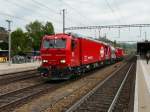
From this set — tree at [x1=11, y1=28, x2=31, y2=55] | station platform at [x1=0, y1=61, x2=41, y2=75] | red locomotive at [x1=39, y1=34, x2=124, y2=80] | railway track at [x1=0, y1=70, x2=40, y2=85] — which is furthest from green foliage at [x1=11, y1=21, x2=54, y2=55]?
red locomotive at [x1=39, y1=34, x2=124, y2=80]

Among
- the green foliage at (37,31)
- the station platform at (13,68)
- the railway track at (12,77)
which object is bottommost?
the railway track at (12,77)

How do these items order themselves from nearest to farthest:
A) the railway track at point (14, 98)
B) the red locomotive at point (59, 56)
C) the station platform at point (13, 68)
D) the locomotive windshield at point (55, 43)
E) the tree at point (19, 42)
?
the railway track at point (14, 98) → the red locomotive at point (59, 56) → the locomotive windshield at point (55, 43) → the station platform at point (13, 68) → the tree at point (19, 42)

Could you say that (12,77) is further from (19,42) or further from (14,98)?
(19,42)

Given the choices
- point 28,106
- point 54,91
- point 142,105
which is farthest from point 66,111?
point 54,91

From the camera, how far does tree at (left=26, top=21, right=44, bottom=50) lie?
349 feet

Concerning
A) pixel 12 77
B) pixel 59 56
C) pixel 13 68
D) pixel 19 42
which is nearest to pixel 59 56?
pixel 59 56

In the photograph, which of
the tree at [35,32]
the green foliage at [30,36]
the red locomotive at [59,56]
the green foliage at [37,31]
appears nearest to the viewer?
the red locomotive at [59,56]

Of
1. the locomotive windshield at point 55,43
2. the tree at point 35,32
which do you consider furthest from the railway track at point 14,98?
the tree at point 35,32

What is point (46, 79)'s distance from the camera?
22531mm

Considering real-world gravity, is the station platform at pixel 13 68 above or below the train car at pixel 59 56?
below

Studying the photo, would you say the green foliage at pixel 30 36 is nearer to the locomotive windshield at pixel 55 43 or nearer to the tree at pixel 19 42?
the tree at pixel 19 42

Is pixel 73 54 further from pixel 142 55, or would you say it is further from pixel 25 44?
pixel 25 44

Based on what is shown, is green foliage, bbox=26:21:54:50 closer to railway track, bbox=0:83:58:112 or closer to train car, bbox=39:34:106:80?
train car, bbox=39:34:106:80

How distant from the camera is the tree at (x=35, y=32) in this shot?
106 metres
